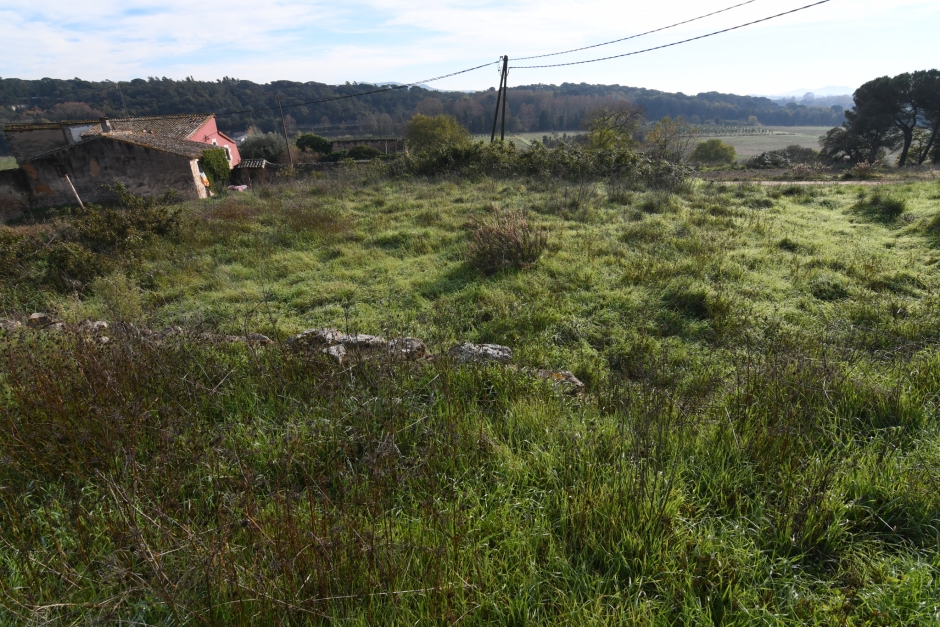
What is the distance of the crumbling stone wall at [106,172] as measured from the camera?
73.2 ft

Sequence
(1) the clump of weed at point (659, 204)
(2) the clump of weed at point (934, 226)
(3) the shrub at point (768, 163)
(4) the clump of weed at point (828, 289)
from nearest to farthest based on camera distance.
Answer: (4) the clump of weed at point (828, 289), (2) the clump of weed at point (934, 226), (1) the clump of weed at point (659, 204), (3) the shrub at point (768, 163)

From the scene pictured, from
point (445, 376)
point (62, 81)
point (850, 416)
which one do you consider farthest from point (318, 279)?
point (62, 81)

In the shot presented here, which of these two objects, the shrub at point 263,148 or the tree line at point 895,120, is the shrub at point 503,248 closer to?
the tree line at point 895,120

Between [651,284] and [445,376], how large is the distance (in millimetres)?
4124

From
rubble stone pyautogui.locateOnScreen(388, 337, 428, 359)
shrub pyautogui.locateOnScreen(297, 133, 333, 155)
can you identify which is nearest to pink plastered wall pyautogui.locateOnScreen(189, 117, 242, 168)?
shrub pyautogui.locateOnScreen(297, 133, 333, 155)

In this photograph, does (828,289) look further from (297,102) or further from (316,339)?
(297,102)

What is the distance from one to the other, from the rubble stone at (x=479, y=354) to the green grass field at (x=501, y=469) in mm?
167

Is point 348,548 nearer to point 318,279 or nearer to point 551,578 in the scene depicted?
point 551,578

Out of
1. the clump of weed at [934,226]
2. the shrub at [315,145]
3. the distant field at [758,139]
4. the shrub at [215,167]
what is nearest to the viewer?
the clump of weed at [934,226]

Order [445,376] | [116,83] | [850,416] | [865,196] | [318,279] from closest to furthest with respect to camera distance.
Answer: [850,416] < [445,376] < [318,279] < [865,196] < [116,83]

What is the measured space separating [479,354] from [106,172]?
28063 millimetres

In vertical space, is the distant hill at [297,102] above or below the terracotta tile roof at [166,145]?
above

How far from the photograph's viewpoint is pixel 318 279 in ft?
24.6

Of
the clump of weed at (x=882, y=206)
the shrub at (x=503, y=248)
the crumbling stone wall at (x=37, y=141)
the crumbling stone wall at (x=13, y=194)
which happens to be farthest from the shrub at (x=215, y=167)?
the clump of weed at (x=882, y=206)
